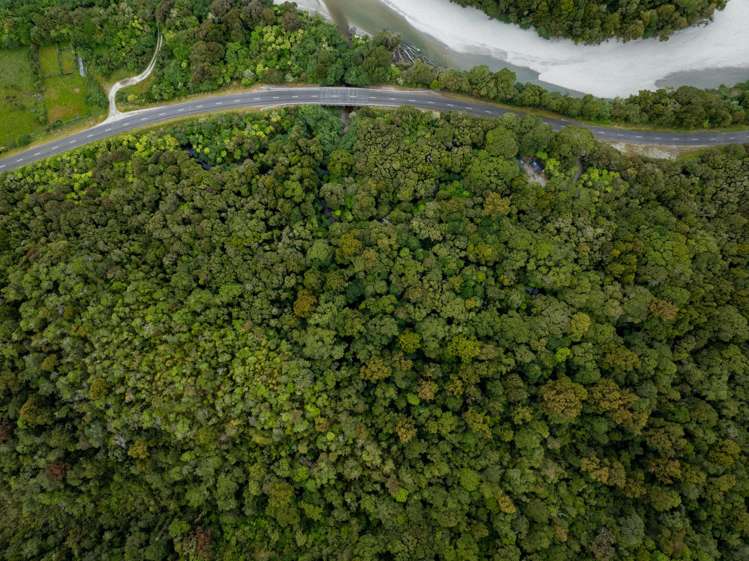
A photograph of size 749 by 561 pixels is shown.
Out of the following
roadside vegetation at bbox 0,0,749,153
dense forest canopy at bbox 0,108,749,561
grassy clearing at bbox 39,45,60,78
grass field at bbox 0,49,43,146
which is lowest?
dense forest canopy at bbox 0,108,749,561

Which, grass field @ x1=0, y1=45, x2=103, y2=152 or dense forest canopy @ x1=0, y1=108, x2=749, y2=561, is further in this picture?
grass field @ x1=0, y1=45, x2=103, y2=152

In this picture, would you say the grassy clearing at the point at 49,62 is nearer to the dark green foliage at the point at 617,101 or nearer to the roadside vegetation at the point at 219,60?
the roadside vegetation at the point at 219,60

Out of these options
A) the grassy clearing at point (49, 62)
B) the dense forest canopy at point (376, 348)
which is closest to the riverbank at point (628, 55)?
the dense forest canopy at point (376, 348)

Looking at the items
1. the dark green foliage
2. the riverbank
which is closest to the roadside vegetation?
the dark green foliage

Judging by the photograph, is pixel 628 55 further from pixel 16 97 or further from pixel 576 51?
pixel 16 97

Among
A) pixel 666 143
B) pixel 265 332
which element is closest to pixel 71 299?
pixel 265 332

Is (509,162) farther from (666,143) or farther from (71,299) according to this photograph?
(71,299)

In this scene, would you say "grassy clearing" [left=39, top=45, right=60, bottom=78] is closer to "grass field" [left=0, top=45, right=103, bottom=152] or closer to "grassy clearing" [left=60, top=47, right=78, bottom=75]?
"grass field" [left=0, top=45, right=103, bottom=152]
